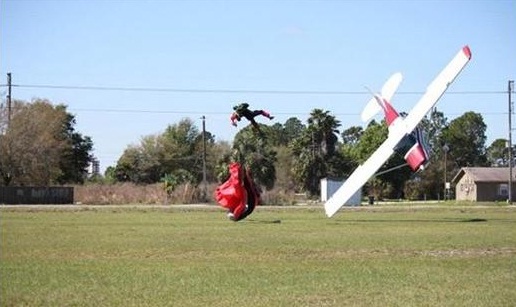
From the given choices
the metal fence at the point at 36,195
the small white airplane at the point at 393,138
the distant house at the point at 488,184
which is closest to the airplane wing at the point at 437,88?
the small white airplane at the point at 393,138

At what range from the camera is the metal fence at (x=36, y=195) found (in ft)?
254

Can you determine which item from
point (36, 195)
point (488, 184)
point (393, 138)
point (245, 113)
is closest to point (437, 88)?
point (393, 138)

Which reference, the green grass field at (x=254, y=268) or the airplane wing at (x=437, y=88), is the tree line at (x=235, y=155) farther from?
the green grass field at (x=254, y=268)

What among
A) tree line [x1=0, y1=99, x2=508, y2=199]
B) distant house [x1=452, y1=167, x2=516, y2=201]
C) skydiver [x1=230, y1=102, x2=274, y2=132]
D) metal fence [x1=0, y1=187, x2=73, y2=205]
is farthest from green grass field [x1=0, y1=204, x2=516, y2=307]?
distant house [x1=452, y1=167, x2=516, y2=201]

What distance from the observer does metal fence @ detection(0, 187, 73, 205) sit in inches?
3046

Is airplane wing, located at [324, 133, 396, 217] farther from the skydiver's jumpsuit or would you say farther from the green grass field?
the skydiver's jumpsuit

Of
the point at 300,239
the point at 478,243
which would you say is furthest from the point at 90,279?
the point at 478,243

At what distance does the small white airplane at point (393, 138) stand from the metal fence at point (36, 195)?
157 ft

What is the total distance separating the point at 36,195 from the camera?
7938 centimetres

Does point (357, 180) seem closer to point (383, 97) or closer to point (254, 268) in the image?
point (383, 97)

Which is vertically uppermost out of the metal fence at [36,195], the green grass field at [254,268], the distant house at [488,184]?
the distant house at [488,184]

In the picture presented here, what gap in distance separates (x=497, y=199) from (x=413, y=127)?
77055mm

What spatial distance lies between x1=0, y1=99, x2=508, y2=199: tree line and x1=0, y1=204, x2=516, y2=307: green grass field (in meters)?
41.3

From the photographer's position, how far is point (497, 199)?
111m
